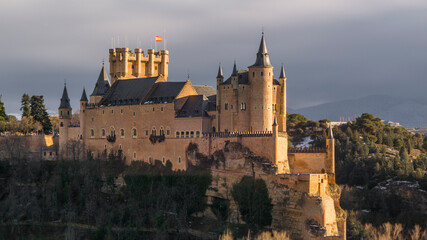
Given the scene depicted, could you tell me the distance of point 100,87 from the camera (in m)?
81.3

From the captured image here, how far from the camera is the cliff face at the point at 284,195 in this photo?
59.0 m

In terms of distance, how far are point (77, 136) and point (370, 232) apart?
3752cm

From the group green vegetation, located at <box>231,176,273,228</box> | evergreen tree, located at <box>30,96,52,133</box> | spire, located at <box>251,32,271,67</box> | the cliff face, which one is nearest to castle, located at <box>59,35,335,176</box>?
spire, located at <box>251,32,271,67</box>

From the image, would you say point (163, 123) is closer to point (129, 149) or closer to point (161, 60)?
point (129, 149)

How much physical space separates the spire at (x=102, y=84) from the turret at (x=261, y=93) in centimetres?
2377

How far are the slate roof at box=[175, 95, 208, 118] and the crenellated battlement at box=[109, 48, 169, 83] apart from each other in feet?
44.5

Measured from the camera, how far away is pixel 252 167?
62750 millimetres

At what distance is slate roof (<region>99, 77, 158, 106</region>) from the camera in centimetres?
7562

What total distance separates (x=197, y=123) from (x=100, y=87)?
61.2ft

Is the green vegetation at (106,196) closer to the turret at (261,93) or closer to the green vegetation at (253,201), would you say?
the green vegetation at (253,201)

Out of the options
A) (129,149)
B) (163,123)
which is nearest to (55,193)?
(129,149)

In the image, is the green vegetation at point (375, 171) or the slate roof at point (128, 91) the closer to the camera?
the green vegetation at point (375, 171)

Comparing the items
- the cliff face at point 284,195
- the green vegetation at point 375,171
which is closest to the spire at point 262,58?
the cliff face at point 284,195

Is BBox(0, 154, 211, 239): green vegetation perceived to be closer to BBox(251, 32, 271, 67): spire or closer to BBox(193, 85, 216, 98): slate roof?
BBox(193, 85, 216, 98): slate roof
